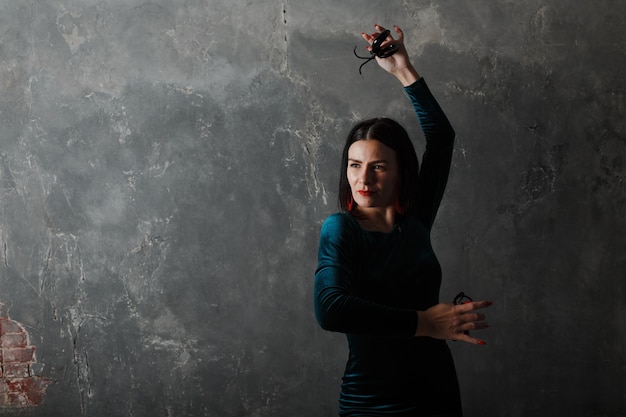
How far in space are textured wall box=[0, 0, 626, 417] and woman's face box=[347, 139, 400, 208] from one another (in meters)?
1.59

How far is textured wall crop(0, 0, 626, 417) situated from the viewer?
349cm

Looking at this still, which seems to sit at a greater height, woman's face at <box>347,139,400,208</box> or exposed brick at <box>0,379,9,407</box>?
woman's face at <box>347,139,400,208</box>

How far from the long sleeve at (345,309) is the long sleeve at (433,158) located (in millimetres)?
405

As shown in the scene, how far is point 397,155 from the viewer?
6.32 ft

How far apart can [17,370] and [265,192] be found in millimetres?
1631

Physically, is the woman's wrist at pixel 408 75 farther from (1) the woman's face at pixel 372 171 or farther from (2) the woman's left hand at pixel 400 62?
(1) the woman's face at pixel 372 171

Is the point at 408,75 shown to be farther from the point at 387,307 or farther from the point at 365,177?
the point at 387,307

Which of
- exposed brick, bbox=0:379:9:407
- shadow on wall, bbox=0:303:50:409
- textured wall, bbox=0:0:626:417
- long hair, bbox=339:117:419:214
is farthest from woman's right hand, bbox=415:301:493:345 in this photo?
exposed brick, bbox=0:379:9:407

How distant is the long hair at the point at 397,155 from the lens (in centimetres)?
191

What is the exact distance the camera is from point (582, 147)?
137 inches

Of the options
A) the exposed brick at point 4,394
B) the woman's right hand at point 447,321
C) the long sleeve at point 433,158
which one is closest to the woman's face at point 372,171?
the long sleeve at point 433,158

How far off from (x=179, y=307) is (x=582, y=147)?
2265 millimetres

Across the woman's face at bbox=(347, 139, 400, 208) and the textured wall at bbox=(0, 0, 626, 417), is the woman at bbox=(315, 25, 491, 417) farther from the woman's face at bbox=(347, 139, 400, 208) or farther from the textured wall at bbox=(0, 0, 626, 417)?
the textured wall at bbox=(0, 0, 626, 417)

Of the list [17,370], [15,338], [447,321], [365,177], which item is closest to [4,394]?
[17,370]
